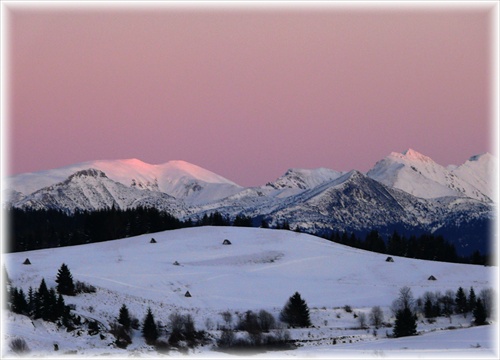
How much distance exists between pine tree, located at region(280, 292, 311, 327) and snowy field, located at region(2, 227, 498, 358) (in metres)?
1.18

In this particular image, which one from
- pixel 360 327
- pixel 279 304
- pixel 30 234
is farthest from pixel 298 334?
pixel 30 234

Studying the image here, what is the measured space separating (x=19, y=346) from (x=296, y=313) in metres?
33.1

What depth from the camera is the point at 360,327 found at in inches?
3344

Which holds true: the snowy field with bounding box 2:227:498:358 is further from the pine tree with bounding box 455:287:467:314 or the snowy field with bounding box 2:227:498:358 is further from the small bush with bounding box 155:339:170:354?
the pine tree with bounding box 455:287:467:314

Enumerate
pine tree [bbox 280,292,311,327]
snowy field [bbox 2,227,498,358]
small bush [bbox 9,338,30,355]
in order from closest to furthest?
small bush [bbox 9,338,30,355], snowy field [bbox 2,227,498,358], pine tree [bbox 280,292,311,327]

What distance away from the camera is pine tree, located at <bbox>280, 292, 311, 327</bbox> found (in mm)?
85125

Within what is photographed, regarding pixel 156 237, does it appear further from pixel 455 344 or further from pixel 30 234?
pixel 455 344

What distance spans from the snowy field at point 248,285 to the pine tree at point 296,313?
3.86 ft

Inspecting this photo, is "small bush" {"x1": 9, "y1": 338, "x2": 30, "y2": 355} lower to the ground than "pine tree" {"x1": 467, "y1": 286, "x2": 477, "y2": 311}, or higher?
lower

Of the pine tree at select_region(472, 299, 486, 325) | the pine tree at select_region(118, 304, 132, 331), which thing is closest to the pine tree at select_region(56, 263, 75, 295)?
the pine tree at select_region(118, 304, 132, 331)

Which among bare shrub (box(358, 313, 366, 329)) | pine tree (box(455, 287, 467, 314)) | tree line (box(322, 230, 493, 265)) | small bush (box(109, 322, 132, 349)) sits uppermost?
tree line (box(322, 230, 493, 265))

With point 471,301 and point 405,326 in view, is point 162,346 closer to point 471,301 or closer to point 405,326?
point 405,326

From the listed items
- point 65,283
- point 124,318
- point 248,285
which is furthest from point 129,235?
point 124,318

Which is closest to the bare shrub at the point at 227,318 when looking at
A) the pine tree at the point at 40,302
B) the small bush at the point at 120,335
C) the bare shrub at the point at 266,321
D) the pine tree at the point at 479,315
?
the bare shrub at the point at 266,321
